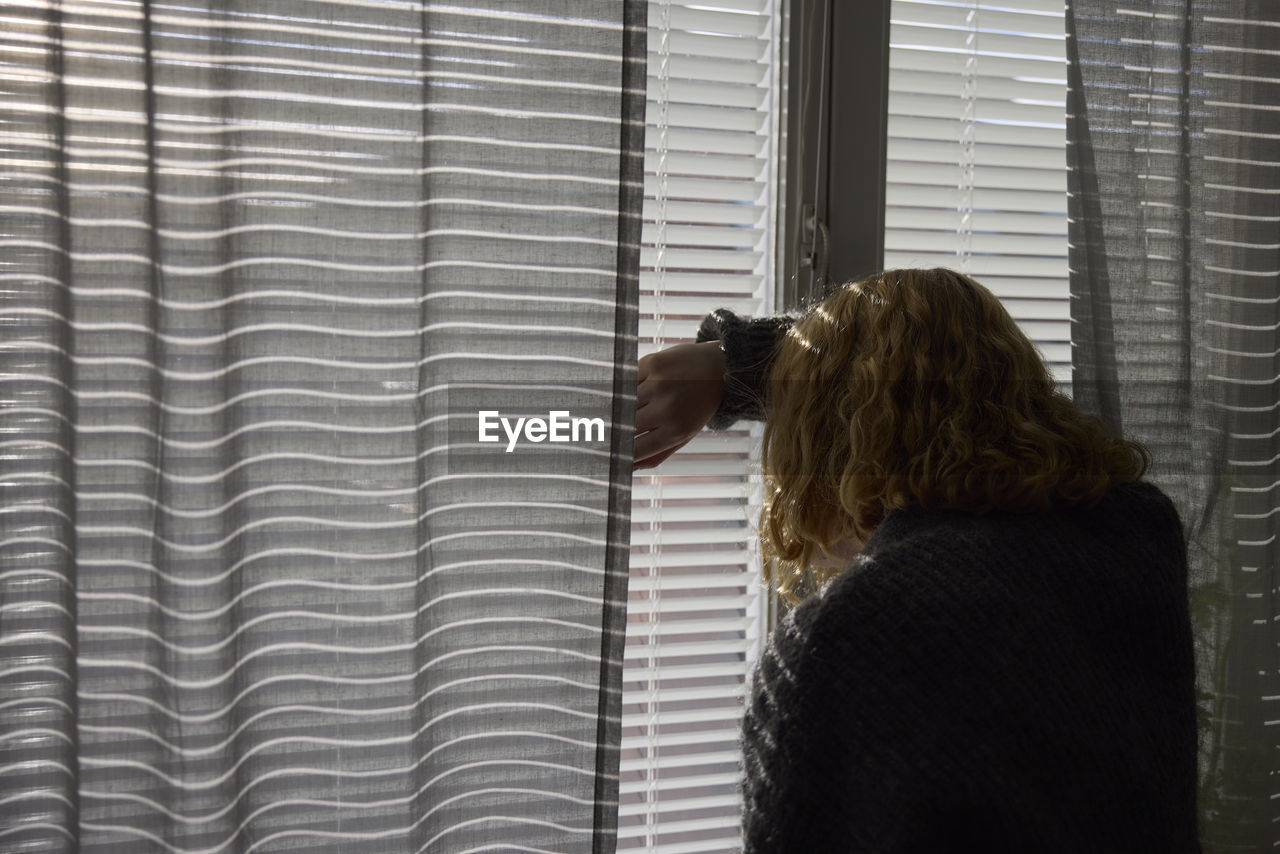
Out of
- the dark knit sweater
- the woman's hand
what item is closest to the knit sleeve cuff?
the woman's hand

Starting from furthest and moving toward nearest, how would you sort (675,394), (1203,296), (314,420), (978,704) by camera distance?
(1203,296) < (675,394) < (314,420) < (978,704)

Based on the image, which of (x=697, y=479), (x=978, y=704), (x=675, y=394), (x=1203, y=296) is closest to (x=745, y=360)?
(x=675, y=394)

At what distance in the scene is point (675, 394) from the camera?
1.03m

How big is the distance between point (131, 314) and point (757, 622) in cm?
80

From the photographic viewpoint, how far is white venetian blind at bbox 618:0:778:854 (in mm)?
1145

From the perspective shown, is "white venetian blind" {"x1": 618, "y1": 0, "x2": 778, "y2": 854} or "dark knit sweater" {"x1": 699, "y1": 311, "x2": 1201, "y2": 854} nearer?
"dark knit sweater" {"x1": 699, "y1": 311, "x2": 1201, "y2": 854}

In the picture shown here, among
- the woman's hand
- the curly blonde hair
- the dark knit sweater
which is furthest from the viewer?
the woman's hand

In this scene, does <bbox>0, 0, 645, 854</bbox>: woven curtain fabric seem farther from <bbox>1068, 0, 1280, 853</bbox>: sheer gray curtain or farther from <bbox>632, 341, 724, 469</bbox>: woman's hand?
<bbox>1068, 0, 1280, 853</bbox>: sheer gray curtain

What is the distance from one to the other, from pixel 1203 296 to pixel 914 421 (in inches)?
21.8

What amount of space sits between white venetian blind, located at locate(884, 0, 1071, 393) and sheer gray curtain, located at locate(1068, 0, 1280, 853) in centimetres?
13

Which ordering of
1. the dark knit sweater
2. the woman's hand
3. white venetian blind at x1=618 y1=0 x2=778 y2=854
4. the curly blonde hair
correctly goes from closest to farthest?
1. the dark knit sweater
2. the curly blonde hair
3. the woman's hand
4. white venetian blind at x1=618 y1=0 x2=778 y2=854

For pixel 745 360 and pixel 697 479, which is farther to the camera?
pixel 697 479

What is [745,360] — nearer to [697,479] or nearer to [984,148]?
[697,479]

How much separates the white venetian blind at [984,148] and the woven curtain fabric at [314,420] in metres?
0.48
